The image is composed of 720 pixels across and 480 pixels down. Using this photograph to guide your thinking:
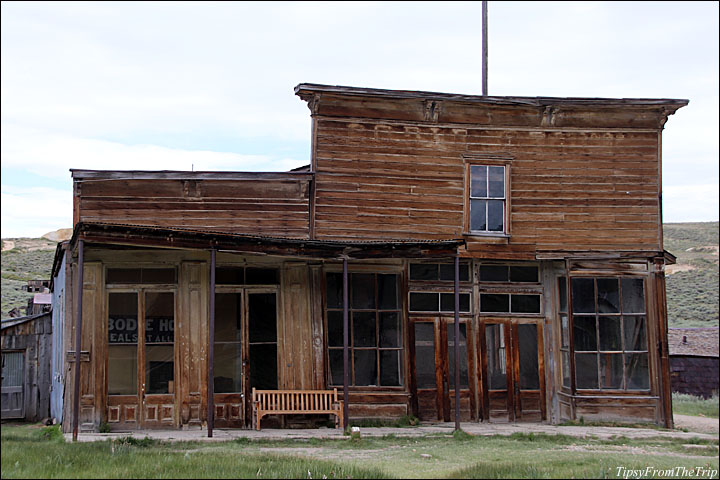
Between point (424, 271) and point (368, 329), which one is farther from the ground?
point (424, 271)

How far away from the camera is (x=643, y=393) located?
53.9 feet

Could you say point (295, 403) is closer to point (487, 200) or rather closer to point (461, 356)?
point (461, 356)

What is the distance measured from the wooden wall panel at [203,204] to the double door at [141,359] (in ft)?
4.64

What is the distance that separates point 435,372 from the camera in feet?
53.2

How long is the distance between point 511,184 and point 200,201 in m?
6.28

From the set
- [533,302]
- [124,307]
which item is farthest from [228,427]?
[533,302]

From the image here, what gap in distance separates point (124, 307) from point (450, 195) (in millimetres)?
6659

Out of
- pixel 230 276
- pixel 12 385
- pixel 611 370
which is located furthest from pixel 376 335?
pixel 12 385

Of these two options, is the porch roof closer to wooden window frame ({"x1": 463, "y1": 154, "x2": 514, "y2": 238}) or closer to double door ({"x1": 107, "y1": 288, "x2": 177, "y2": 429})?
double door ({"x1": 107, "y1": 288, "x2": 177, "y2": 429})

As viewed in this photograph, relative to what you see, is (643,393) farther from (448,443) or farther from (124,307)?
(124,307)

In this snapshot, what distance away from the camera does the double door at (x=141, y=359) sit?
14.3 m

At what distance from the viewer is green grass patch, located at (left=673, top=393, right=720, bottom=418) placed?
20297 mm

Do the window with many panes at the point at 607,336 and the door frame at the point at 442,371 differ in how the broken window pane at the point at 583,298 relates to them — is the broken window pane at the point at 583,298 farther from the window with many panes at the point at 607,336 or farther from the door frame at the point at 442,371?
the door frame at the point at 442,371

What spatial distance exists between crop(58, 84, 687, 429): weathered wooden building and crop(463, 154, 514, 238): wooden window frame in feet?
0.12
